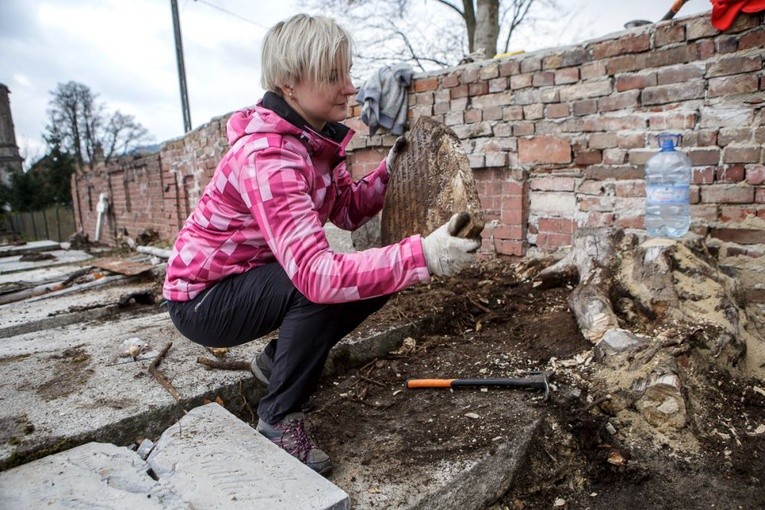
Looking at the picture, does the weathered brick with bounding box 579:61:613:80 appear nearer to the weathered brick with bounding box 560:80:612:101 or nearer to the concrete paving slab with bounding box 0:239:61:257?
the weathered brick with bounding box 560:80:612:101

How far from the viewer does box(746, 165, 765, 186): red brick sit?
2672 millimetres

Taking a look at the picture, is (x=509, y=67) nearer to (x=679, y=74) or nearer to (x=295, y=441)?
(x=679, y=74)

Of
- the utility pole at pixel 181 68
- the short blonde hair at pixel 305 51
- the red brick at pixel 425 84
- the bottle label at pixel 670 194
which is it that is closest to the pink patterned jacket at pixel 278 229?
the short blonde hair at pixel 305 51

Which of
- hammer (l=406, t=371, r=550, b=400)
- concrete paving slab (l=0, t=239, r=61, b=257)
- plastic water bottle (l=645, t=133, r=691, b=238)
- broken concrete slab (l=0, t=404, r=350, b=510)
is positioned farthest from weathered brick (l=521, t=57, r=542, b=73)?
concrete paving slab (l=0, t=239, r=61, b=257)

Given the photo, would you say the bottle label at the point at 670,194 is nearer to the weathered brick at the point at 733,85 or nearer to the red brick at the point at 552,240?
the weathered brick at the point at 733,85

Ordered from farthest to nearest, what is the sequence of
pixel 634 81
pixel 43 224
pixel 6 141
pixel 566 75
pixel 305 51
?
1. pixel 6 141
2. pixel 43 224
3. pixel 566 75
4. pixel 634 81
5. pixel 305 51

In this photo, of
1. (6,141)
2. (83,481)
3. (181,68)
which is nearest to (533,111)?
(83,481)

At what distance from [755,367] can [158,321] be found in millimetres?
2977

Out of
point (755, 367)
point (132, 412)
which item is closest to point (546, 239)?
point (755, 367)

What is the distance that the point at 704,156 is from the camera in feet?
9.27

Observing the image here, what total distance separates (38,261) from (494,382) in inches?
339

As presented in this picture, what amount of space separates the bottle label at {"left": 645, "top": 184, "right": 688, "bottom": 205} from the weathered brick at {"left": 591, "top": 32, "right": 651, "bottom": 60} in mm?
808

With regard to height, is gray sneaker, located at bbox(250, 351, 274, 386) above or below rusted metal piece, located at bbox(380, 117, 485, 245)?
below

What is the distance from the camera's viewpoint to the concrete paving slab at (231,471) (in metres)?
1.27
